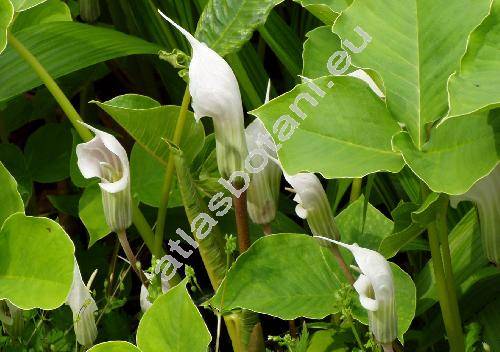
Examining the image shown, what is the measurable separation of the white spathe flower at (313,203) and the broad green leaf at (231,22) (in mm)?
130

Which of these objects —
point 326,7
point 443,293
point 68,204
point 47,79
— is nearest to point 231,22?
point 326,7

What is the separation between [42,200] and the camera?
1239 millimetres

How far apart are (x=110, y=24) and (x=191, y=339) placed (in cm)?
75

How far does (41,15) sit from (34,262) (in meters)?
0.43

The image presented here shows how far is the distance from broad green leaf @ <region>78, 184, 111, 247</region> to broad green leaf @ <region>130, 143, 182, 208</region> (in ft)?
0.13

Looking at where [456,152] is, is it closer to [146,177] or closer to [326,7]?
[326,7]

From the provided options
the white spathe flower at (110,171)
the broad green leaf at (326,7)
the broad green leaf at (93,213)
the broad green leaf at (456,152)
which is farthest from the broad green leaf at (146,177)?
the broad green leaf at (456,152)

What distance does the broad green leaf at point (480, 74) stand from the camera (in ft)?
1.67

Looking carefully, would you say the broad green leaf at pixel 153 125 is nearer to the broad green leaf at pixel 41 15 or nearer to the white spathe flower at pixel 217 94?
the white spathe flower at pixel 217 94

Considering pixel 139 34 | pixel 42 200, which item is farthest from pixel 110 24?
pixel 42 200

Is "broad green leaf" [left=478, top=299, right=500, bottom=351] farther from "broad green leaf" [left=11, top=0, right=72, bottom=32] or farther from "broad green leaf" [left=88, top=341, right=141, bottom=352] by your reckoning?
"broad green leaf" [left=11, top=0, right=72, bottom=32]

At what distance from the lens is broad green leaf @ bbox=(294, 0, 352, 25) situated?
0.71 m

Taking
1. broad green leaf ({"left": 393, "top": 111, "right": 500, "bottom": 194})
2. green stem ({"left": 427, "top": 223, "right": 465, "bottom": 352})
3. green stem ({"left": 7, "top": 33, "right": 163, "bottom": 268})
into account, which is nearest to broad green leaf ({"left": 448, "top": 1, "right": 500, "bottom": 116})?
broad green leaf ({"left": 393, "top": 111, "right": 500, "bottom": 194})

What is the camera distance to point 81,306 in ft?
2.42
